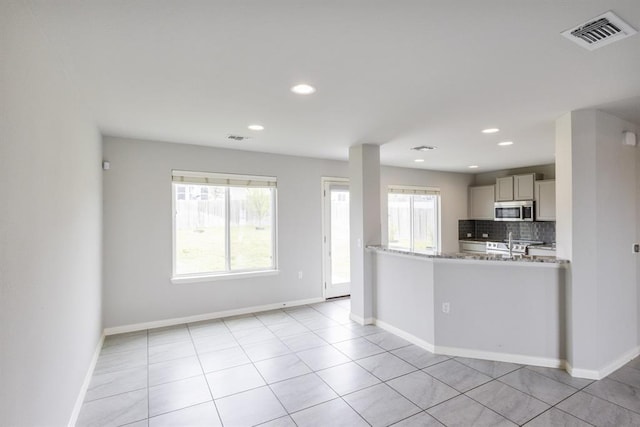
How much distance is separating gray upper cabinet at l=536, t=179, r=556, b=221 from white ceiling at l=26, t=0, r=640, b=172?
9.85ft

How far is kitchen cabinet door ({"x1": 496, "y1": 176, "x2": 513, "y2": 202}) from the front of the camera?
6738mm

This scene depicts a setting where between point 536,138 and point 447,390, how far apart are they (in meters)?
3.21

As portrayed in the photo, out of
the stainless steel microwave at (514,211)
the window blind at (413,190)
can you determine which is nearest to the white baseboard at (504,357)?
the window blind at (413,190)

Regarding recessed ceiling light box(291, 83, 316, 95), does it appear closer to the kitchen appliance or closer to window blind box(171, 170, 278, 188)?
window blind box(171, 170, 278, 188)

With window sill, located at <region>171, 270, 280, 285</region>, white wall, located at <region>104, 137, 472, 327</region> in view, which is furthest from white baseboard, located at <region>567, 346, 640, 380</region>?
window sill, located at <region>171, 270, 280, 285</region>

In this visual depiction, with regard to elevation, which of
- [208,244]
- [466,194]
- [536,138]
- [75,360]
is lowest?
[75,360]

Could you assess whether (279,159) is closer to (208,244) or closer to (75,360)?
(208,244)

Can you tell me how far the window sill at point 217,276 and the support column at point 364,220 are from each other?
1.37 metres

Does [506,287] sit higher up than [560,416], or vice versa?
[506,287]

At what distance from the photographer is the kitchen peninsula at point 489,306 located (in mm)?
3182

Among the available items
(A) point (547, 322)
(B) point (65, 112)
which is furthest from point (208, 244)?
(A) point (547, 322)

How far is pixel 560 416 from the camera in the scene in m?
2.39

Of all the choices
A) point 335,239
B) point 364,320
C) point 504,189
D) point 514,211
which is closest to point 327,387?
point 364,320

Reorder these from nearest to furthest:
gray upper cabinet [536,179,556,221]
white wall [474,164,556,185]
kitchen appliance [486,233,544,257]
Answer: gray upper cabinet [536,179,556,221] < kitchen appliance [486,233,544,257] < white wall [474,164,556,185]
